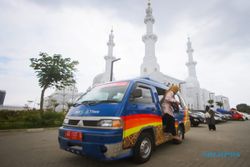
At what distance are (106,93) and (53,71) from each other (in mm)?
14504

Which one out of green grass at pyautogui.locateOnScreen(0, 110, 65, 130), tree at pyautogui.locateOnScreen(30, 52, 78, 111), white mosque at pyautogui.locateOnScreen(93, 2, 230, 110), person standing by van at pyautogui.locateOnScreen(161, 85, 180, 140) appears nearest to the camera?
person standing by van at pyautogui.locateOnScreen(161, 85, 180, 140)

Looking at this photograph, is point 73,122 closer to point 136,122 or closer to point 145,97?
point 136,122

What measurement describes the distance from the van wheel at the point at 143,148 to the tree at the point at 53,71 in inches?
607

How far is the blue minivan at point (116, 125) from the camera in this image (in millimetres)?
2963

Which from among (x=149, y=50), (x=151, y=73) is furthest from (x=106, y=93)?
(x=149, y=50)

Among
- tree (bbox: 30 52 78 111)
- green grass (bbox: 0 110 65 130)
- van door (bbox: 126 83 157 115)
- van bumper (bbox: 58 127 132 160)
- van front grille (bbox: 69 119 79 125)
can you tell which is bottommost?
green grass (bbox: 0 110 65 130)

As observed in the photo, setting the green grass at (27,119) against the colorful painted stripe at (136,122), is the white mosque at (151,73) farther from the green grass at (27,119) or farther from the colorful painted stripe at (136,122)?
the colorful painted stripe at (136,122)

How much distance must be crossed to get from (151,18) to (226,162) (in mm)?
55570

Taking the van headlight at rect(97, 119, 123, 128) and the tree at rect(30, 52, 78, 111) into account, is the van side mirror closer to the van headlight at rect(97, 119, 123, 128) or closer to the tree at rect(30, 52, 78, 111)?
the van headlight at rect(97, 119, 123, 128)

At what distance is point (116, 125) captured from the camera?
9.90 ft

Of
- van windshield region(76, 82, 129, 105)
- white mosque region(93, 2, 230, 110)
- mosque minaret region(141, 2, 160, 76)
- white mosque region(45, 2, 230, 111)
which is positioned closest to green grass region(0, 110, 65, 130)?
van windshield region(76, 82, 129, 105)

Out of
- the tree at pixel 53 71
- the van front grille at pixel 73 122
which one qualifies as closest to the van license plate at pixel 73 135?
the van front grille at pixel 73 122

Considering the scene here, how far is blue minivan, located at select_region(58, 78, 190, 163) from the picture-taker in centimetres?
296

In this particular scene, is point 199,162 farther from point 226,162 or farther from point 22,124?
point 22,124
